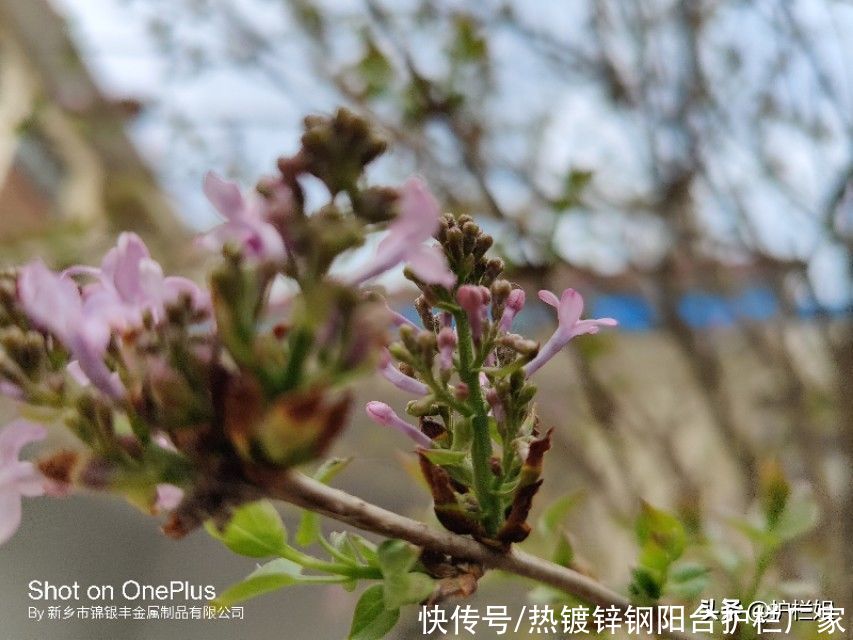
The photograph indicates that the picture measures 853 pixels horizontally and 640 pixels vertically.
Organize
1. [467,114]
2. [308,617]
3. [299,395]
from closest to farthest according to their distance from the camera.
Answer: [299,395]
[308,617]
[467,114]

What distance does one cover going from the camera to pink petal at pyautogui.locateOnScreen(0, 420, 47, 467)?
0.25 m

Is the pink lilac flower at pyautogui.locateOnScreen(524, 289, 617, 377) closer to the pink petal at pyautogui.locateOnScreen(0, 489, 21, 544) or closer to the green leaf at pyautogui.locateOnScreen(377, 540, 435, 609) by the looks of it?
the green leaf at pyautogui.locateOnScreen(377, 540, 435, 609)

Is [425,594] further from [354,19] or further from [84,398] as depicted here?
[354,19]

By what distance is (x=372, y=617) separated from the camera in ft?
0.96

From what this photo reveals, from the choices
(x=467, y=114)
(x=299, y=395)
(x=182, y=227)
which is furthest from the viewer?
(x=182, y=227)

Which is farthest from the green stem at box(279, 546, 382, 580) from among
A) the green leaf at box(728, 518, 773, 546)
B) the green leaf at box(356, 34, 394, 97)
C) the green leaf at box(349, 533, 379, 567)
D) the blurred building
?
the blurred building

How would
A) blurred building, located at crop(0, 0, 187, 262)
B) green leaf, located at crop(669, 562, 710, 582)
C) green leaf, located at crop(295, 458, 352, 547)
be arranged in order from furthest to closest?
blurred building, located at crop(0, 0, 187, 262) → green leaf, located at crop(669, 562, 710, 582) → green leaf, located at crop(295, 458, 352, 547)

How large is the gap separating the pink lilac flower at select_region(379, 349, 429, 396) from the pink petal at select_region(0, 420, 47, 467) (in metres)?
0.12

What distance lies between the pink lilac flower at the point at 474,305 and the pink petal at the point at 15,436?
0.15 metres

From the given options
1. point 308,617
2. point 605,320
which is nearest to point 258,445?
point 605,320

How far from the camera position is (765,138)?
1.43 m

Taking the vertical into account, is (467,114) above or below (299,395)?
above

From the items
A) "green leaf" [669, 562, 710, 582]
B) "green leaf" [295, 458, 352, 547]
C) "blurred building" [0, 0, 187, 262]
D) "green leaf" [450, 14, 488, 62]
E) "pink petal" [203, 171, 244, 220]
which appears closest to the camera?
"pink petal" [203, 171, 244, 220]

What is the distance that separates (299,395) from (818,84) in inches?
47.0
